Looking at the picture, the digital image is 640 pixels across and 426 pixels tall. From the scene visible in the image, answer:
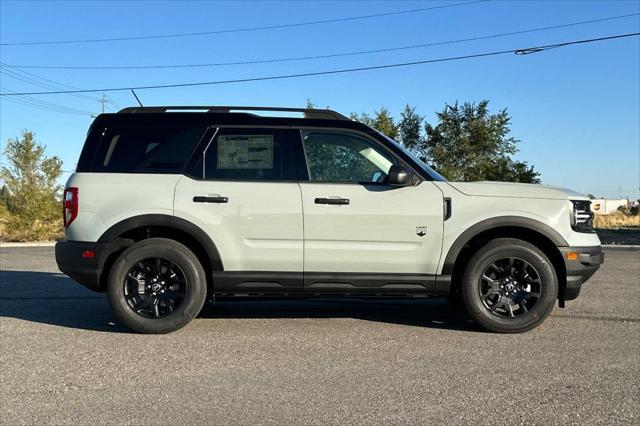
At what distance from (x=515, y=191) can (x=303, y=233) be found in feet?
6.89

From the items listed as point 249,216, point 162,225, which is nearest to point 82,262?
point 162,225

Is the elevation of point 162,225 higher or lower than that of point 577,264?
higher

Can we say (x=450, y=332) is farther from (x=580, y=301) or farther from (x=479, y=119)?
(x=479, y=119)

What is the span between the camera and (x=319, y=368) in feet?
14.3

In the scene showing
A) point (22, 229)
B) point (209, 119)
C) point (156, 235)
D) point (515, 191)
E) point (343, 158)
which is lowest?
point (22, 229)

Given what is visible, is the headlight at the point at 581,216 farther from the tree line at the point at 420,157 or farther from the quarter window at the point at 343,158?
the tree line at the point at 420,157

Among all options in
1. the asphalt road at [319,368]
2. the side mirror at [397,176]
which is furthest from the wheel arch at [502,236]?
the side mirror at [397,176]

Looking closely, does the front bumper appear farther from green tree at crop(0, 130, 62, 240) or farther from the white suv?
green tree at crop(0, 130, 62, 240)

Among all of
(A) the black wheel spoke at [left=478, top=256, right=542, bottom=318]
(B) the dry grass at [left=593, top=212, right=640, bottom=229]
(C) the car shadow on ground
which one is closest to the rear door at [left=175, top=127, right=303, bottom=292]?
(C) the car shadow on ground

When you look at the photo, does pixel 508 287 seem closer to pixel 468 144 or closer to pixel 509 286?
pixel 509 286

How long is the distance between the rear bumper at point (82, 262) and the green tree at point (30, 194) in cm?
1956

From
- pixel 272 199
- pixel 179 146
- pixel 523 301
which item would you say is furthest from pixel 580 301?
pixel 179 146

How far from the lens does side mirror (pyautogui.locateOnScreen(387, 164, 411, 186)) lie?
520cm

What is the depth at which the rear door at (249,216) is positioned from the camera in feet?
17.4
